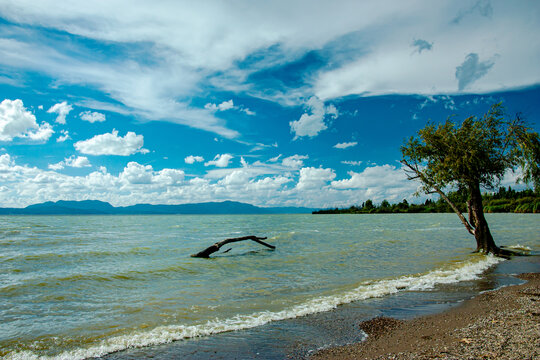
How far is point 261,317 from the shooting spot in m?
10.2

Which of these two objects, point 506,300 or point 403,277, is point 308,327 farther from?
point 403,277

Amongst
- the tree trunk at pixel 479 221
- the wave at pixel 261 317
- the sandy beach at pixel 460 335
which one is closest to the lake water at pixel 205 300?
the wave at pixel 261 317

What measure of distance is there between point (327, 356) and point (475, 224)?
2062cm

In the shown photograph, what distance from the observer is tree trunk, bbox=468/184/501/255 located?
21828 millimetres

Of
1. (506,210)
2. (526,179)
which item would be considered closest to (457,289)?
(526,179)

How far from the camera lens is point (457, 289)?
518 inches

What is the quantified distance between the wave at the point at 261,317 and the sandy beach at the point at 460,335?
107 inches

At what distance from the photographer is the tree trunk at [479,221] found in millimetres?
21828

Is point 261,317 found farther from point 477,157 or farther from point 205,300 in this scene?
point 477,157

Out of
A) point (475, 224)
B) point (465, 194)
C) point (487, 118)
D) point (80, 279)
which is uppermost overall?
point (487, 118)

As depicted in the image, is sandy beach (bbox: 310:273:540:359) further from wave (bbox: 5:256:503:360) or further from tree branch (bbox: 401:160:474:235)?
tree branch (bbox: 401:160:474:235)

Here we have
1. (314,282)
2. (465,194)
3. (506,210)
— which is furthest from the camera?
(506,210)

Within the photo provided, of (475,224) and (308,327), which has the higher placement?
(475,224)

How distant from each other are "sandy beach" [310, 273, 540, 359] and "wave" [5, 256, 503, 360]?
2.71m
